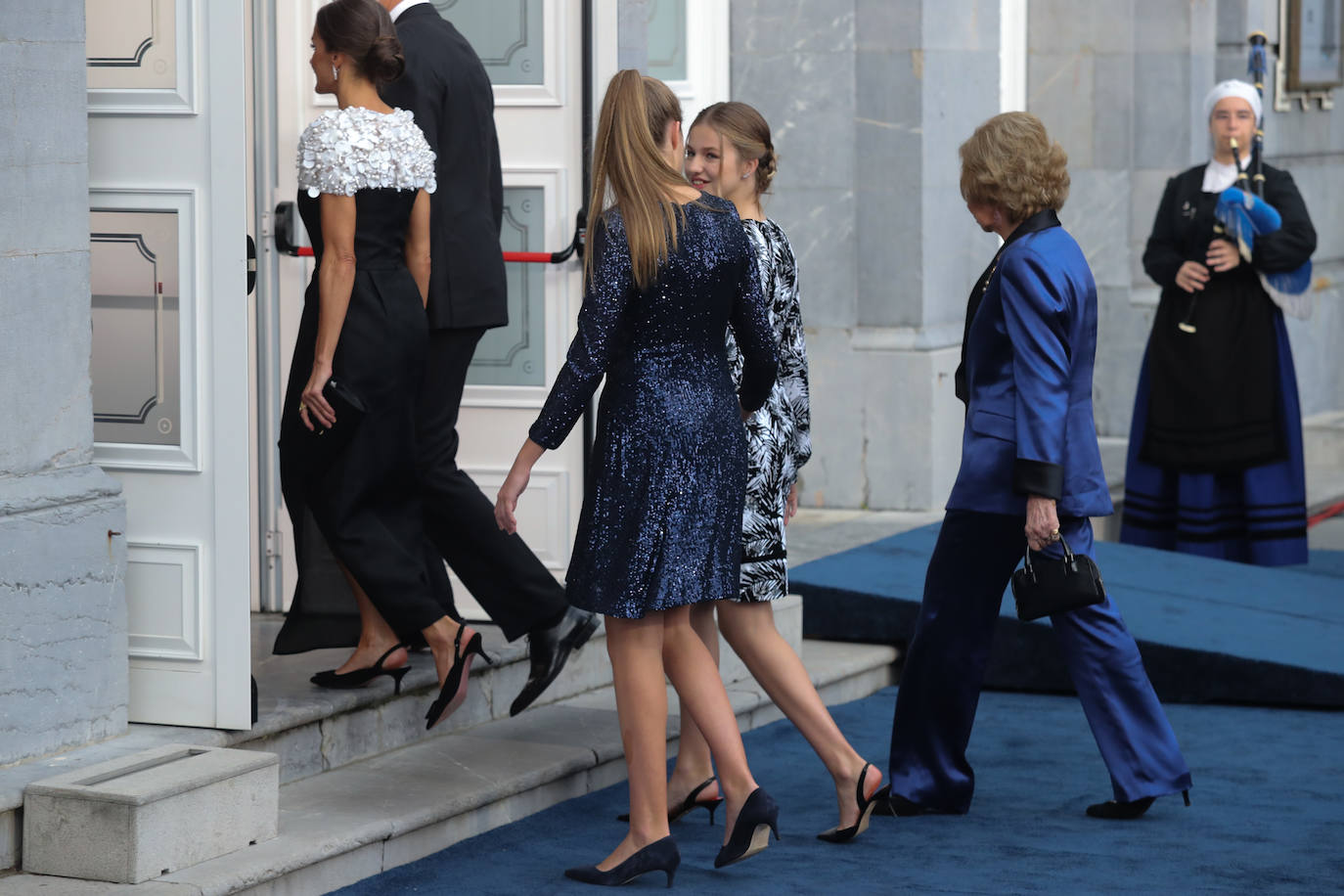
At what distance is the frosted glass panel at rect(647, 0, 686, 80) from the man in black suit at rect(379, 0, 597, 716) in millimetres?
2522

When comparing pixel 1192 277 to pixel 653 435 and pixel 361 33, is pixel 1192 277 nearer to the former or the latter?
pixel 361 33

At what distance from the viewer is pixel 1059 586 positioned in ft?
15.0

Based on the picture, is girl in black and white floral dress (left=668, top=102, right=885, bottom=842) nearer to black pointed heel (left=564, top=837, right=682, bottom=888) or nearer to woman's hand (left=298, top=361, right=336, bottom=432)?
black pointed heel (left=564, top=837, right=682, bottom=888)

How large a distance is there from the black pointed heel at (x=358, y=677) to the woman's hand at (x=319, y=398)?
0.60 m

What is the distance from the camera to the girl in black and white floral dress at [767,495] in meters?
4.57

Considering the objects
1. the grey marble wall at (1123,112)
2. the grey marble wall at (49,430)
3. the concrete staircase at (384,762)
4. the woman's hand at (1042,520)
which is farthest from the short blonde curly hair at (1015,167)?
the grey marble wall at (1123,112)

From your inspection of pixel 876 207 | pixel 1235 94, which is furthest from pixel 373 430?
pixel 1235 94

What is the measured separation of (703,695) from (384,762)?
1013 millimetres

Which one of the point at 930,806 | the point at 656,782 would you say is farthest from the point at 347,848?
the point at 930,806

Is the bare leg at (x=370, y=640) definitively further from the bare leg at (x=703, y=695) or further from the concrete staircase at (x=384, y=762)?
the bare leg at (x=703, y=695)

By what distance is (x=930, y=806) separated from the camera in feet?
16.0

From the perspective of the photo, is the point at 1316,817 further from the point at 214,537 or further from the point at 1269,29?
the point at 1269,29

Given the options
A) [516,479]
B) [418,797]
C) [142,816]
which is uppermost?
[516,479]

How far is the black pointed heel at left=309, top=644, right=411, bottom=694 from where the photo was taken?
4961mm
